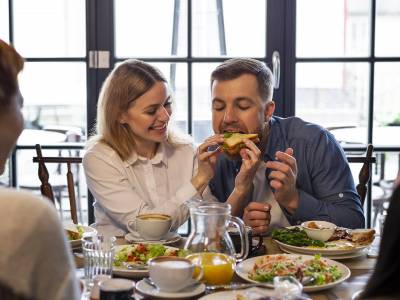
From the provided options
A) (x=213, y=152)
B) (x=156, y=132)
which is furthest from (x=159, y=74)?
(x=213, y=152)

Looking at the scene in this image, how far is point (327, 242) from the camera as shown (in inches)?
81.3

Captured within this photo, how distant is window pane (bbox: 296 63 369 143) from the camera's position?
12.3ft

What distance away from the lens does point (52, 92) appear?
3.82m

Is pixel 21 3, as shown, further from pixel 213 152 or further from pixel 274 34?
pixel 213 152

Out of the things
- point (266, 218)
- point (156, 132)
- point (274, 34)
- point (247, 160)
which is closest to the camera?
point (266, 218)

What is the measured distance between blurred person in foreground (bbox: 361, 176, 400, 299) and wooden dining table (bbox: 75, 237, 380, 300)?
549 millimetres

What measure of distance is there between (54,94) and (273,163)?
1.87m

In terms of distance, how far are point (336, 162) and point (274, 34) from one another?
4.28 ft

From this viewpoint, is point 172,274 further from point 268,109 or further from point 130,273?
point 268,109

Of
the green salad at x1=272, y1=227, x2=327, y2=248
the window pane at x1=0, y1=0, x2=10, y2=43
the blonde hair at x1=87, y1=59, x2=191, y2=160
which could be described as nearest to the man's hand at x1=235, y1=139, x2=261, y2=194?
the green salad at x1=272, y1=227, x2=327, y2=248

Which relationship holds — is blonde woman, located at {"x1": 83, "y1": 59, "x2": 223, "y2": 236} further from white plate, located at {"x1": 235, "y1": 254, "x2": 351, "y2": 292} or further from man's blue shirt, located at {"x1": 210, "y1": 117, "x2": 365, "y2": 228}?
white plate, located at {"x1": 235, "y1": 254, "x2": 351, "y2": 292}

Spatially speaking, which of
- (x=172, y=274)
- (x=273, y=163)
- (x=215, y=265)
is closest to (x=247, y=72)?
(x=273, y=163)

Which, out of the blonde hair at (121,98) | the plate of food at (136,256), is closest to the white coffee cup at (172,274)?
the plate of food at (136,256)

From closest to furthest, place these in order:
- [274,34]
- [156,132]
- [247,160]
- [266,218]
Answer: [266,218] → [247,160] → [156,132] → [274,34]
